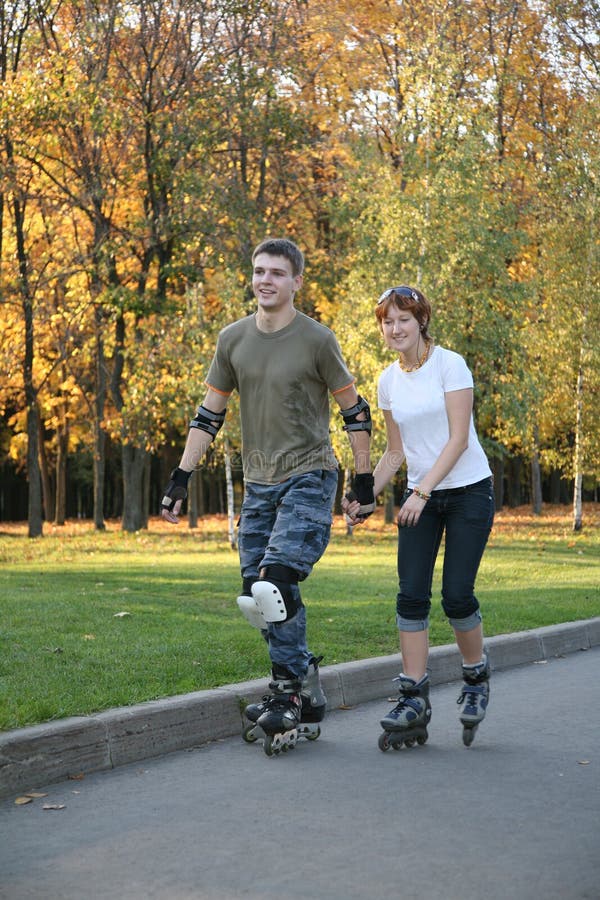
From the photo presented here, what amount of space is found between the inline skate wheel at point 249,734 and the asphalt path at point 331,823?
0.07 meters

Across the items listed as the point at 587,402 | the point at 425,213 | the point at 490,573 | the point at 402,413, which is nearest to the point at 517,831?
the point at 402,413

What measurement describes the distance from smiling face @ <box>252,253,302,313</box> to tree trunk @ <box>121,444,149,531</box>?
21.9 meters

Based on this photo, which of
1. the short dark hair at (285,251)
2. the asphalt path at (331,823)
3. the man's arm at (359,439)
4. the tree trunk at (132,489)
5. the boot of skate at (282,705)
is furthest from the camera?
the tree trunk at (132,489)

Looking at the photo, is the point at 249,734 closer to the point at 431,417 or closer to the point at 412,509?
the point at 412,509

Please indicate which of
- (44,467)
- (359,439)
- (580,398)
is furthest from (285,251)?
(44,467)

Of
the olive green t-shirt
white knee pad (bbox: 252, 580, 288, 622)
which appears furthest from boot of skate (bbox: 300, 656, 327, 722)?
the olive green t-shirt

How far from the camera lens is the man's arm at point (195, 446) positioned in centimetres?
568

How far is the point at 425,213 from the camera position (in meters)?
24.1

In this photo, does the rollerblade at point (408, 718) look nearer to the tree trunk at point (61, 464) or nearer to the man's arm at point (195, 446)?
the man's arm at point (195, 446)

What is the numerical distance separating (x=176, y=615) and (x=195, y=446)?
12.6 ft

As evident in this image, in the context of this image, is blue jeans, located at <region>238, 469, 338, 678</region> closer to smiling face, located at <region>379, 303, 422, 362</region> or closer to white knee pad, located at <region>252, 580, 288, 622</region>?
white knee pad, located at <region>252, 580, 288, 622</region>

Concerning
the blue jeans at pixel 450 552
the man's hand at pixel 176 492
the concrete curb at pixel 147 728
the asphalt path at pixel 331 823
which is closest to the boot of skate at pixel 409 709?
the asphalt path at pixel 331 823

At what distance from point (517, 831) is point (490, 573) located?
11.1 m

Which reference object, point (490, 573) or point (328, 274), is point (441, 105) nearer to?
point (328, 274)
